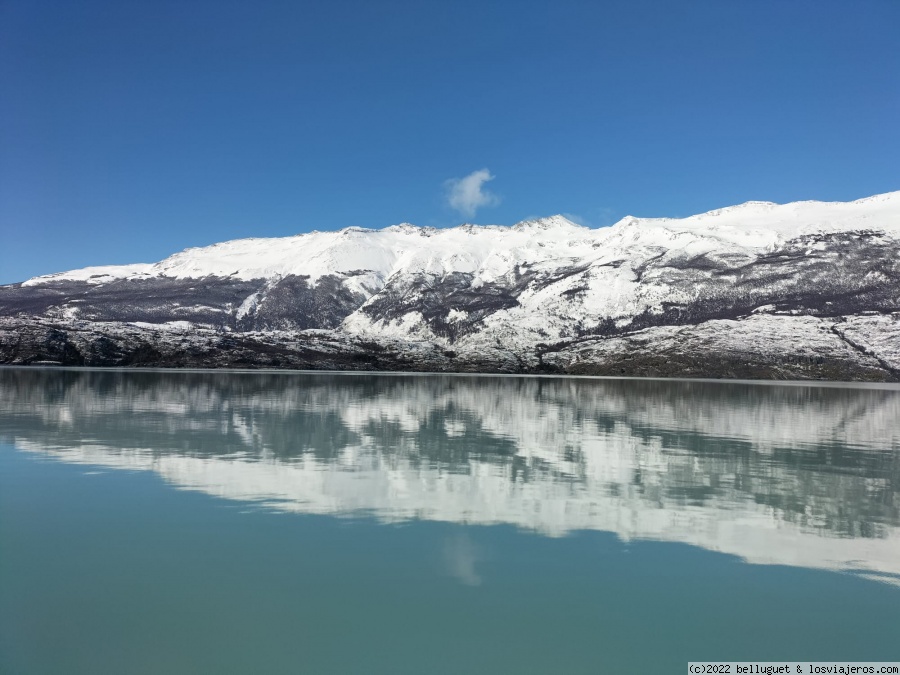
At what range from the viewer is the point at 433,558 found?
21.4 m

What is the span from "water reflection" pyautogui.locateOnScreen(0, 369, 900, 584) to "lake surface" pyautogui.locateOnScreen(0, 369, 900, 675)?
0.81 ft

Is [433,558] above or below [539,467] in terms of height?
above

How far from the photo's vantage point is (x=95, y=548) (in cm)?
2198

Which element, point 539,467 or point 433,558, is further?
point 539,467

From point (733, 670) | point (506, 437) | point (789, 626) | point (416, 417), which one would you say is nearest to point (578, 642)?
point (733, 670)

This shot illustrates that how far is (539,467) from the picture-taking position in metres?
39.0

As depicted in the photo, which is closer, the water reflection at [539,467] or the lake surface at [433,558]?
the lake surface at [433,558]

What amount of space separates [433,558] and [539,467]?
1854 cm

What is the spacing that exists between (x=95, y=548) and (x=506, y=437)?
1422 inches

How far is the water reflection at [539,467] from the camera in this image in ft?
86.0

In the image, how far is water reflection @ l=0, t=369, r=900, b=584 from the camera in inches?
1032

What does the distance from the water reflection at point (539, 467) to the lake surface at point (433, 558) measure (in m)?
0.25

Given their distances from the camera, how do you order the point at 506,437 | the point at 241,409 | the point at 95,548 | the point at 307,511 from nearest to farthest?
the point at 95,548, the point at 307,511, the point at 506,437, the point at 241,409

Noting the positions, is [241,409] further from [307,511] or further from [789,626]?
[789,626]
